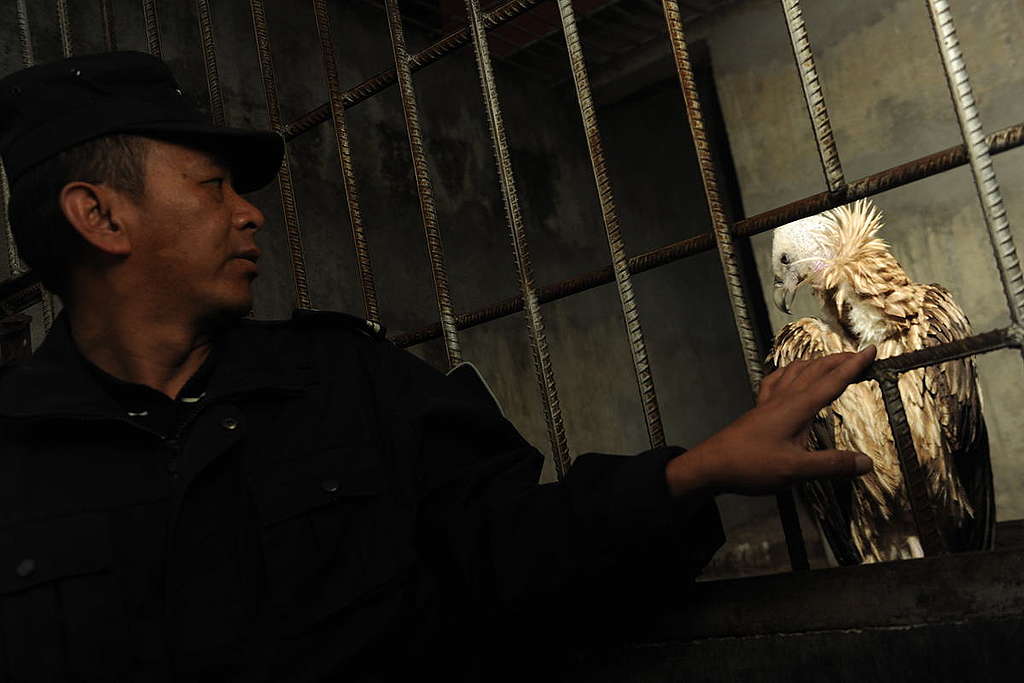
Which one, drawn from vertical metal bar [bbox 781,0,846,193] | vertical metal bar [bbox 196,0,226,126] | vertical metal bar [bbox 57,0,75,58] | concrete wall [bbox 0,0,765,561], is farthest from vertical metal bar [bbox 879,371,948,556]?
concrete wall [bbox 0,0,765,561]

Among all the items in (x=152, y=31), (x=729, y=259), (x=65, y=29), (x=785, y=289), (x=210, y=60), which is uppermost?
(x=65, y=29)

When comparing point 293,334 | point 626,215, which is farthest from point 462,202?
point 293,334

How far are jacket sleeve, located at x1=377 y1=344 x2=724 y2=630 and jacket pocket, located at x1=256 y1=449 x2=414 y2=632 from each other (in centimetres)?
6

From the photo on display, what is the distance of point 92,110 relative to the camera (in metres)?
1.18

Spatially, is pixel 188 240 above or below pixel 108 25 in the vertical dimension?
below

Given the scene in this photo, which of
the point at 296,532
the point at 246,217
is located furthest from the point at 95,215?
the point at 296,532

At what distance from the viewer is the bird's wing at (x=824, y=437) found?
2.83 metres

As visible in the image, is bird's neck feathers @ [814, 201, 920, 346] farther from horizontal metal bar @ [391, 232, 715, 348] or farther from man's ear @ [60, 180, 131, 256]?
man's ear @ [60, 180, 131, 256]

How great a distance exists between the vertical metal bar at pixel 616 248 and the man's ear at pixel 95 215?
673 mm

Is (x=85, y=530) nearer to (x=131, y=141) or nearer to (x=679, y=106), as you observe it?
(x=131, y=141)

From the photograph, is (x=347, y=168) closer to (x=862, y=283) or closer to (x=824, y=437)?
(x=824, y=437)

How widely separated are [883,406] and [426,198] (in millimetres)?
2099

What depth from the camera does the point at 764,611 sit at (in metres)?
1.00

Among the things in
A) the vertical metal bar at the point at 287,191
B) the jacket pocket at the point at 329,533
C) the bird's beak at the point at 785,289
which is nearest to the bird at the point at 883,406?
the bird's beak at the point at 785,289
